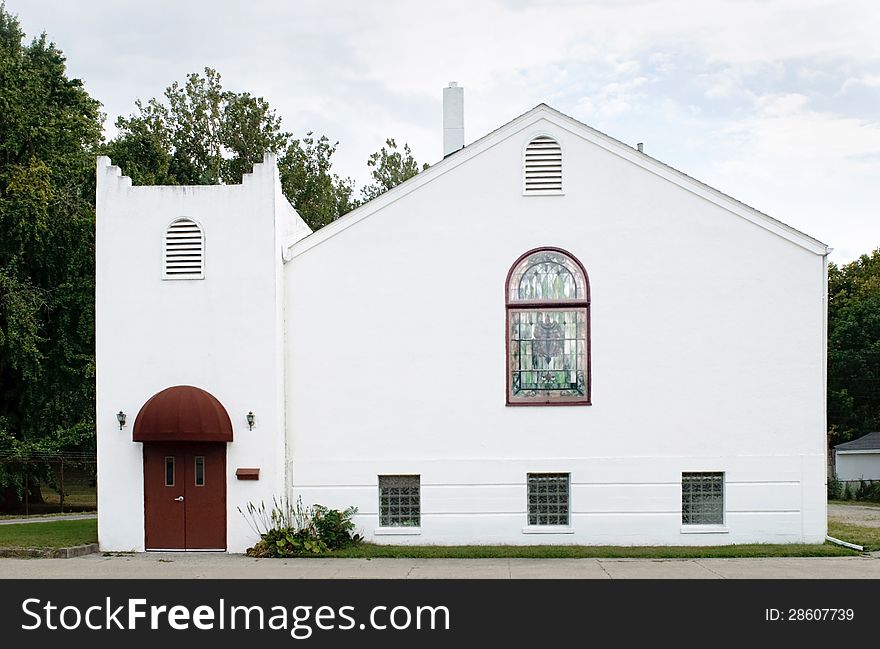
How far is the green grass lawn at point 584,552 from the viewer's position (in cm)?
1828

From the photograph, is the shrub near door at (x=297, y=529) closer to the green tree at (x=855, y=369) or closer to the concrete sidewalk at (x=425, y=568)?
the concrete sidewalk at (x=425, y=568)

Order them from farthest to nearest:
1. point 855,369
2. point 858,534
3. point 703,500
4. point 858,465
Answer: point 855,369 < point 858,465 < point 858,534 < point 703,500

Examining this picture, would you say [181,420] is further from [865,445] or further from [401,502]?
[865,445]

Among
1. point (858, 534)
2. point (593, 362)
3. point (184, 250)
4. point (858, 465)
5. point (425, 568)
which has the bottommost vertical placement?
point (858, 465)

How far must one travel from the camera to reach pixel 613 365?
19.6 meters

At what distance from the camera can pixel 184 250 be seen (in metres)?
19.5

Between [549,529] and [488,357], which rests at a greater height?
[488,357]

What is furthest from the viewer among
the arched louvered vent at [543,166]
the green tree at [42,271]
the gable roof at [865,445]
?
the gable roof at [865,445]

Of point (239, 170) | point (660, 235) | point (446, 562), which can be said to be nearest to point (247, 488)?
point (446, 562)


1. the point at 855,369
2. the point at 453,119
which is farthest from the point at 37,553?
the point at 855,369

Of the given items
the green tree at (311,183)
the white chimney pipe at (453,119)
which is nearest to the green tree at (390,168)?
the green tree at (311,183)

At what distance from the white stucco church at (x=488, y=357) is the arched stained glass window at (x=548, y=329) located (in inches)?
1.6

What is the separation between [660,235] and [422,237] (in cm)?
470

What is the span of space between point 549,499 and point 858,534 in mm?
7769
